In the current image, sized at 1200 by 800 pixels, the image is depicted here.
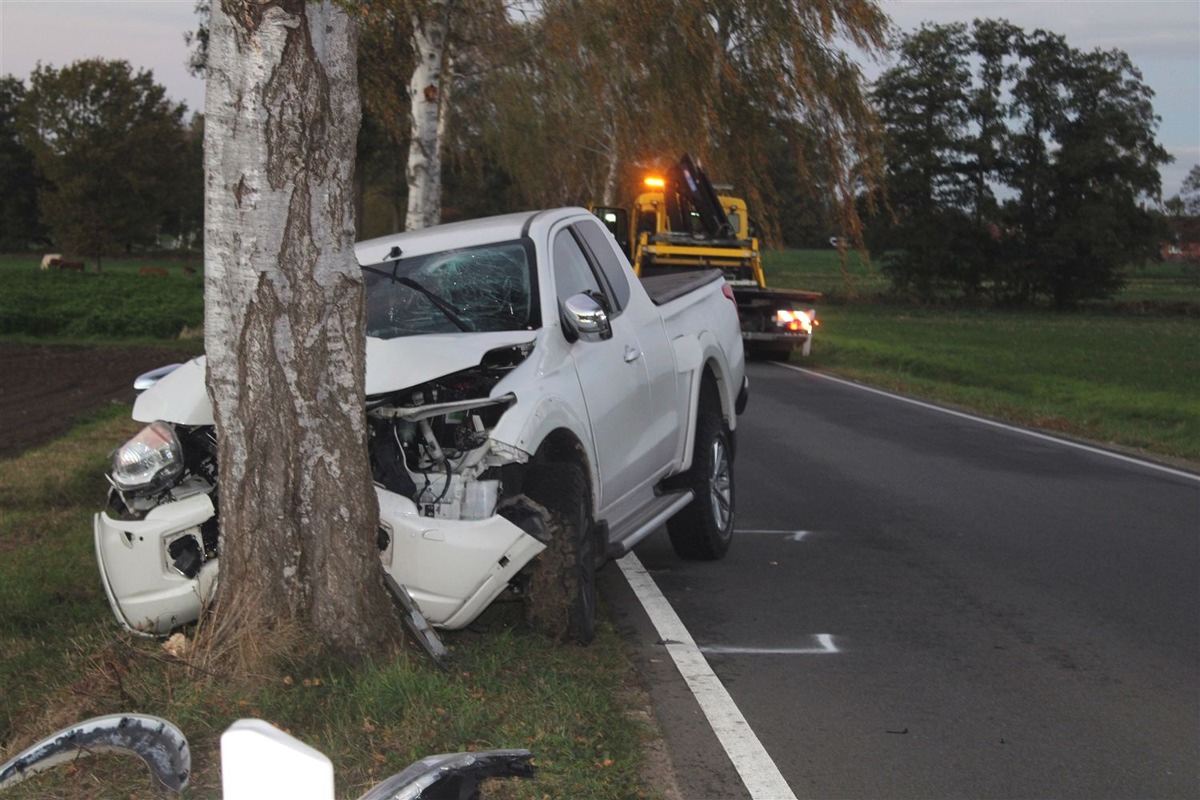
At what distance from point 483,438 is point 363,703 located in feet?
4.65

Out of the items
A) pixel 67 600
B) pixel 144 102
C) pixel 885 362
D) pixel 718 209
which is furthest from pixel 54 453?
pixel 144 102

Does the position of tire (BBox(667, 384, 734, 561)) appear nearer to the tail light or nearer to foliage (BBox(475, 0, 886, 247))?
foliage (BBox(475, 0, 886, 247))

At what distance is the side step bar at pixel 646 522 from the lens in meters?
7.01

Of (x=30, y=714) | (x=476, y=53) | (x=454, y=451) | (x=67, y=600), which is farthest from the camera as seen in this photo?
(x=476, y=53)

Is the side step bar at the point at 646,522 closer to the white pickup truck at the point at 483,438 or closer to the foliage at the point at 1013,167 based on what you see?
the white pickup truck at the point at 483,438

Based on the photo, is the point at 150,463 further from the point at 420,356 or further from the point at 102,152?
the point at 102,152

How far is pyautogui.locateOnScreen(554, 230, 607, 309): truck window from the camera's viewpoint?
7.57 meters

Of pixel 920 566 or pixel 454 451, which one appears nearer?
pixel 454 451

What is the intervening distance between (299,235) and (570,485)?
1.62 meters

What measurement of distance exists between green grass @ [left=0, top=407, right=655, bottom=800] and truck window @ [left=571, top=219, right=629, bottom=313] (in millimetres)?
2190

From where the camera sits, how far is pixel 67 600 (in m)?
7.28

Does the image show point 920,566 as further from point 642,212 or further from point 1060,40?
point 1060,40

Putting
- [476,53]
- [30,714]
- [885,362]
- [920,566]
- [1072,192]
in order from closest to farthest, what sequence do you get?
[30,714] → [920,566] → [476,53] → [885,362] → [1072,192]

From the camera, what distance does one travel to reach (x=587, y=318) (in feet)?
22.6
